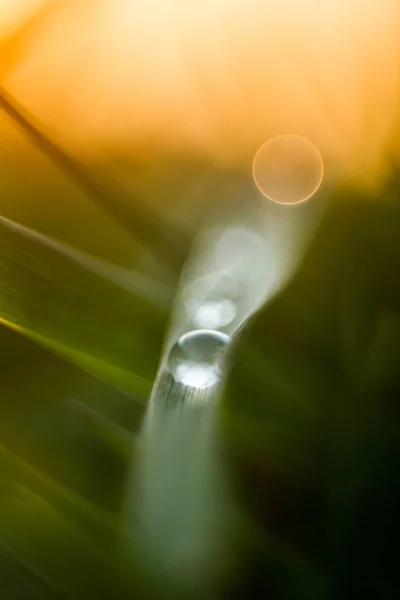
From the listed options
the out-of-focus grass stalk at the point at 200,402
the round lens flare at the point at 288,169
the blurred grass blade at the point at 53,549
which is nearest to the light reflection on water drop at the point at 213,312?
the out-of-focus grass stalk at the point at 200,402

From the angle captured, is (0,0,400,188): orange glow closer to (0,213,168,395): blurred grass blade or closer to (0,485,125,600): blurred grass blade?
(0,213,168,395): blurred grass blade

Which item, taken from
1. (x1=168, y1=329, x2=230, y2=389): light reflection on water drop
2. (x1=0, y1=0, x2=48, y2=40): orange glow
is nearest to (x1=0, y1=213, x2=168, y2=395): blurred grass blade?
(x1=168, y1=329, x2=230, y2=389): light reflection on water drop

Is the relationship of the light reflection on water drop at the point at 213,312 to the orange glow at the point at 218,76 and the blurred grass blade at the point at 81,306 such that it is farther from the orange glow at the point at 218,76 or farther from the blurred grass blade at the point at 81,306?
the orange glow at the point at 218,76

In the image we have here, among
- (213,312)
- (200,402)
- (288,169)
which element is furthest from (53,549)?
(288,169)

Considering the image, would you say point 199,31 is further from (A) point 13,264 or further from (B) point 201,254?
(A) point 13,264

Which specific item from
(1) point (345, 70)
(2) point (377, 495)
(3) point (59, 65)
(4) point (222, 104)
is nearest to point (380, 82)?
(1) point (345, 70)
